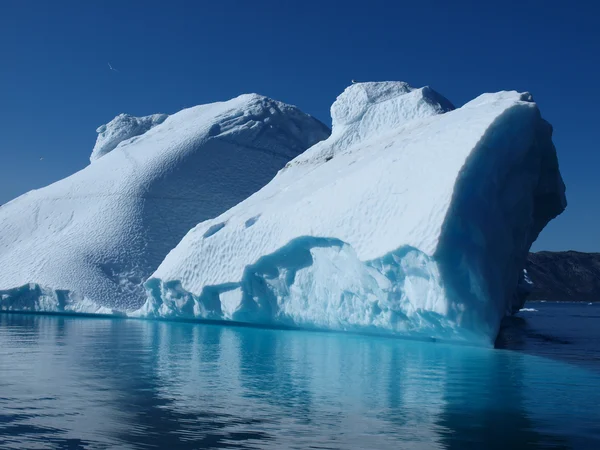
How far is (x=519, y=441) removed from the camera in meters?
4.77

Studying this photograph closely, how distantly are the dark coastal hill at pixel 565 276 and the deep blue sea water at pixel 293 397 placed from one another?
63.9 metres

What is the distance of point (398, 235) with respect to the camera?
11.5m

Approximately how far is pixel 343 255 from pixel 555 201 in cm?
599

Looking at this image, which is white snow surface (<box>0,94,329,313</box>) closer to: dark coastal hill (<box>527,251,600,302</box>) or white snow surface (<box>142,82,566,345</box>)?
white snow surface (<box>142,82,566,345</box>)

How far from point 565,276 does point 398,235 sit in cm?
7032

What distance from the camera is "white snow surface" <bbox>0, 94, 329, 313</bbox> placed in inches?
876

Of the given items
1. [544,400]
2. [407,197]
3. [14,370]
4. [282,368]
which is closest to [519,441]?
[544,400]

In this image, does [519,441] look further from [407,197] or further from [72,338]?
[72,338]

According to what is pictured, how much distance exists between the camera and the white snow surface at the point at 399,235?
11.2 metres

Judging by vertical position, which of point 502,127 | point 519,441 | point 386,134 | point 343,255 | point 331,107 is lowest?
point 519,441

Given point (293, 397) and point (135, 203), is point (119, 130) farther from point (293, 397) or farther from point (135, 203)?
point (293, 397)

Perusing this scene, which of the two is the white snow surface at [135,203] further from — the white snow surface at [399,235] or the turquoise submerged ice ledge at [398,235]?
the white snow surface at [399,235]

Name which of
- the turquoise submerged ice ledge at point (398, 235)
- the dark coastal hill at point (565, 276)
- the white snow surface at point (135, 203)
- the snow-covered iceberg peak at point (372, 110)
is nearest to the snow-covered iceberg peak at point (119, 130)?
the white snow surface at point (135, 203)

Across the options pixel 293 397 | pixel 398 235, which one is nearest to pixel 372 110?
pixel 398 235
